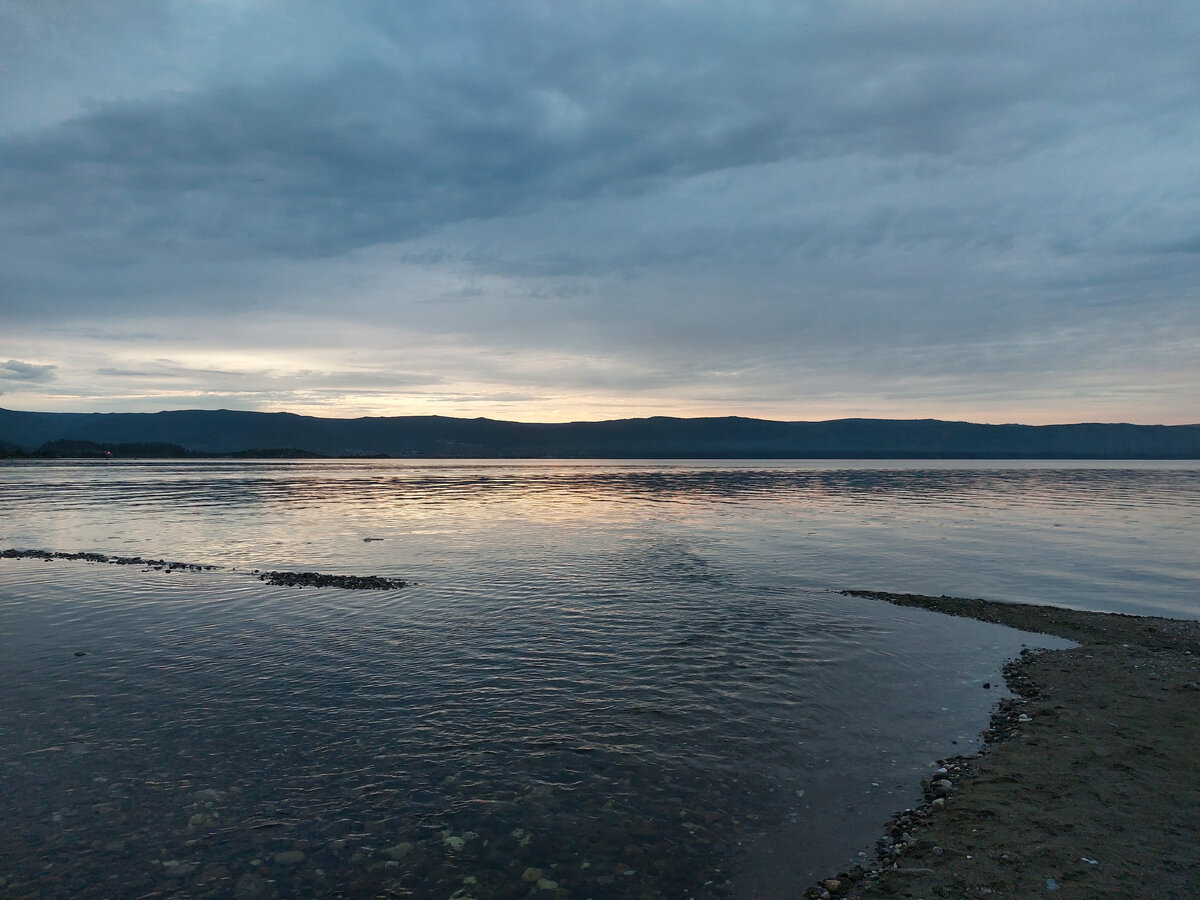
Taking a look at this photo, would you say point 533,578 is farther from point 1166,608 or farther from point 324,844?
point 1166,608

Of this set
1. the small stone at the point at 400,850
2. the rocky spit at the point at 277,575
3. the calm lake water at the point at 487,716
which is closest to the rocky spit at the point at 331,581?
the rocky spit at the point at 277,575

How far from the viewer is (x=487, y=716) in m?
13.4

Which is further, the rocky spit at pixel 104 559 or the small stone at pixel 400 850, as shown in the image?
the rocky spit at pixel 104 559

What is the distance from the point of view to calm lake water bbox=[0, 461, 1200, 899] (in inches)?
348

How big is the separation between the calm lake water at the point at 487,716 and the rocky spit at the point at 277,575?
3.39 feet

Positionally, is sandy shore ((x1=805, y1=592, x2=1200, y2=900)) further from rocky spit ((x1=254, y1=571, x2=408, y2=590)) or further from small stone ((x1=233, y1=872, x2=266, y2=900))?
rocky spit ((x1=254, y1=571, x2=408, y2=590))

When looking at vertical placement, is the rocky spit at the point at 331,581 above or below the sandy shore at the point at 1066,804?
below

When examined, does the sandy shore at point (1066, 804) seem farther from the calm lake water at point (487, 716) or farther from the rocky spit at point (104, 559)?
the rocky spit at point (104, 559)

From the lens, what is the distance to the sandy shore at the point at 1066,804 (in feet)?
26.2

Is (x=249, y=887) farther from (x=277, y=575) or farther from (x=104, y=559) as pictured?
(x=104, y=559)

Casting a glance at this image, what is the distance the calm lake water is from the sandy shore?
0.70m

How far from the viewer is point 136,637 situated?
18781mm

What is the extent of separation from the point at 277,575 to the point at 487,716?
734 inches

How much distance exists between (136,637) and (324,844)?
14.1 meters
